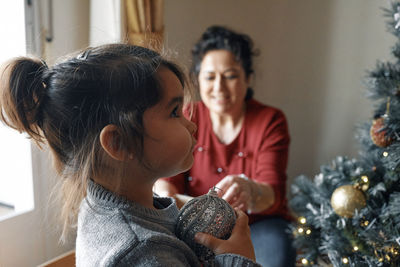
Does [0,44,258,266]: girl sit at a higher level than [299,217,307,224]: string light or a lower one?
higher

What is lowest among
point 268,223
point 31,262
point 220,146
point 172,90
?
point 31,262

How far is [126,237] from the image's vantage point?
1.89 ft

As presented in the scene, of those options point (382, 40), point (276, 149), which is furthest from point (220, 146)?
point (382, 40)

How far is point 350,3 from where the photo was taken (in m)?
1.97

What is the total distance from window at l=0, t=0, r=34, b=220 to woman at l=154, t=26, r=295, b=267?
0.49 m

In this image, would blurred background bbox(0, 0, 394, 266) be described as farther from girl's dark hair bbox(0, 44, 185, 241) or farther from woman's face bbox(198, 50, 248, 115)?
girl's dark hair bbox(0, 44, 185, 241)

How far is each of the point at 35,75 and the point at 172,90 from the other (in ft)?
0.80

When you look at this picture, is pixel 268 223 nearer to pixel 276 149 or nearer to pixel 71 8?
pixel 276 149

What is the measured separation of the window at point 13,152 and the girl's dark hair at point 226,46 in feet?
2.20

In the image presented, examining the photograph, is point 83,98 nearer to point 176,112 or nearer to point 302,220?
point 176,112

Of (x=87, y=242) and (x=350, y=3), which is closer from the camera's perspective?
(x=87, y=242)

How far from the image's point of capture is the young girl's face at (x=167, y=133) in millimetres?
655

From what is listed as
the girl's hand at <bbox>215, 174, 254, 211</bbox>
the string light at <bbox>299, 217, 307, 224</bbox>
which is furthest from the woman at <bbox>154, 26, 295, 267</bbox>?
the girl's hand at <bbox>215, 174, 254, 211</bbox>

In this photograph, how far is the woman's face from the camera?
147 cm
